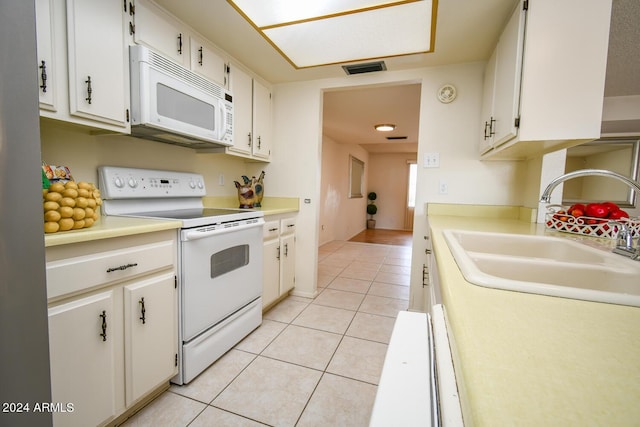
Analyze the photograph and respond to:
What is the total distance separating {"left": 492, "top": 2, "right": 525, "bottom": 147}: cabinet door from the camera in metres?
1.42

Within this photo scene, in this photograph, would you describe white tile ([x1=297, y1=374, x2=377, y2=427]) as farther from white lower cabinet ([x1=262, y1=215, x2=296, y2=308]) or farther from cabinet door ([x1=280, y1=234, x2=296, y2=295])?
cabinet door ([x1=280, y1=234, x2=296, y2=295])

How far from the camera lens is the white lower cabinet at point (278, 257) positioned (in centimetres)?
228

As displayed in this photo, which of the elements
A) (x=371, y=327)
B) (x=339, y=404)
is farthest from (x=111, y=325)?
(x=371, y=327)

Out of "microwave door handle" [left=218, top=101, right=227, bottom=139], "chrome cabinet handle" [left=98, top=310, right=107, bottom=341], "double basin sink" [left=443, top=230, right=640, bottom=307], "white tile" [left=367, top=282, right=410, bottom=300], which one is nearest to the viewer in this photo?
"double basin sink" [left=443, top=230, right=640, bottom=307]

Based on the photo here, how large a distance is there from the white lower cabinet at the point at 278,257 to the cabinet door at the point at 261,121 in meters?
0.68

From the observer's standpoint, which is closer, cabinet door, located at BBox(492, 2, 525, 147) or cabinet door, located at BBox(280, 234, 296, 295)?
cabinet door, located at BBox(492, 2, 525, 147)

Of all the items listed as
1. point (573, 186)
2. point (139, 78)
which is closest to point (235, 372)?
point (139, 78)

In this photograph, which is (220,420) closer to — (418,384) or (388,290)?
(418,384)

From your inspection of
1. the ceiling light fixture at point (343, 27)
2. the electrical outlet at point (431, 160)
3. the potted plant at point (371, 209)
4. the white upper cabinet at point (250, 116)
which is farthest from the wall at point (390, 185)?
the ceiling light fixture at point (343, 27)

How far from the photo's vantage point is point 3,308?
58 centimetres

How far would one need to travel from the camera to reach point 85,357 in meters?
1.05

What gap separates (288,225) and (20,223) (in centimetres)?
204

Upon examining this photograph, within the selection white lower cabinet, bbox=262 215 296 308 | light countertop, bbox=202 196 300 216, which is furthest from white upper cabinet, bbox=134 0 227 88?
white lower cabinet, bbox=262 215 296 308

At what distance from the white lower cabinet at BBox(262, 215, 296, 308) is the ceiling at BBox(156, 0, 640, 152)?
1.30 meters
